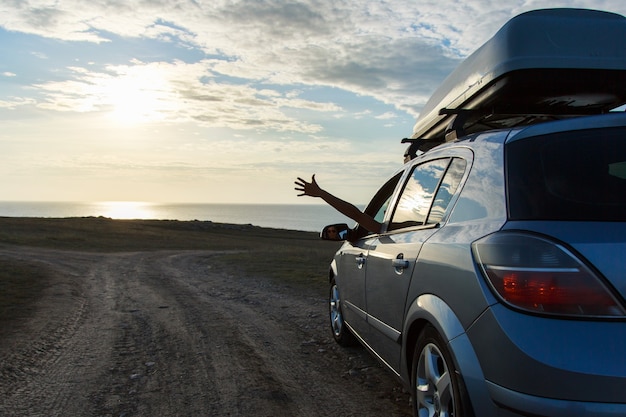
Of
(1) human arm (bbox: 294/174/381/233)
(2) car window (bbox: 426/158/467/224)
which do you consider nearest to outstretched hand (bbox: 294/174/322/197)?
(1) human arm (bbox: 294/174/381/233)

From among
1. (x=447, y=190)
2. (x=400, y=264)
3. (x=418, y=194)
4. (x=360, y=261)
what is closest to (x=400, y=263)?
(x=400, y=264)

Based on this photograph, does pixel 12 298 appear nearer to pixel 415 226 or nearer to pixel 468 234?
pixel 415 226

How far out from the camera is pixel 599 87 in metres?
4.00

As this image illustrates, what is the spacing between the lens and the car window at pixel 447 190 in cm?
333

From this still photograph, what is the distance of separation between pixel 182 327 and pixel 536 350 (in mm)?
5661

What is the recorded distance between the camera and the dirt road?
4.32 meters

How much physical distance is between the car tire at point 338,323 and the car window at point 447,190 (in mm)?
2565

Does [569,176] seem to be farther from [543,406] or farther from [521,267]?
[543,406]

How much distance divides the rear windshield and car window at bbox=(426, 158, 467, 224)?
0.54 metres

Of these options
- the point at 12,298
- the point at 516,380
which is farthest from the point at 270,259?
the point at 516,380

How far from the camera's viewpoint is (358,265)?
489cm

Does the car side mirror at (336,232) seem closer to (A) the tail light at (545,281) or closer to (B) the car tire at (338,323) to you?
(B) the car tire at (338,323)

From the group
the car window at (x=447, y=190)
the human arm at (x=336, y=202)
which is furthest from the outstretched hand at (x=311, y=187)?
the car window at (x=447, y=190)

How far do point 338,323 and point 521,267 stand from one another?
3866 millimetres
